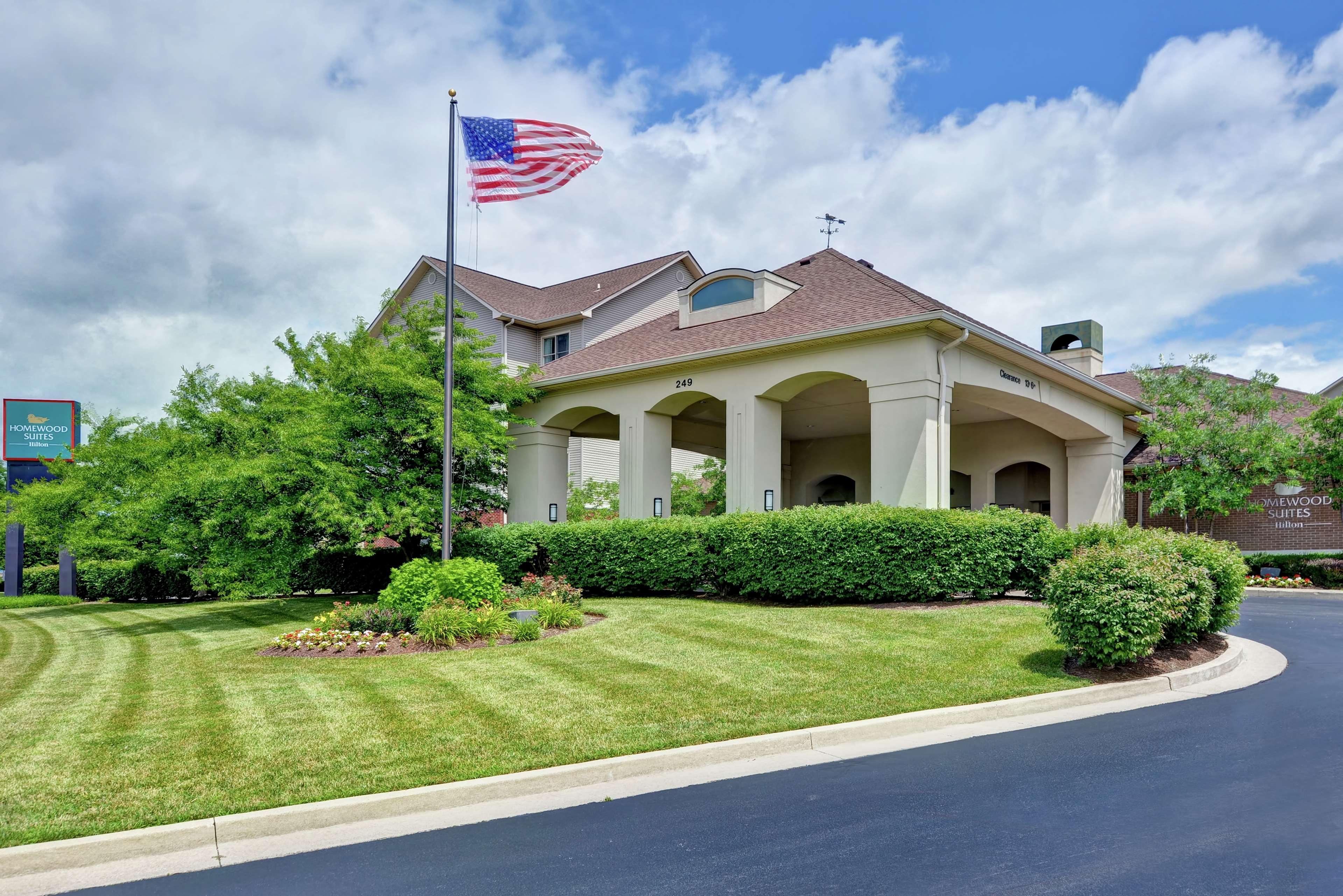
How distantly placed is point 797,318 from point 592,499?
15.9m

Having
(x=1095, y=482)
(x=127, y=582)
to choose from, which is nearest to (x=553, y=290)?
(x=127, y=582)

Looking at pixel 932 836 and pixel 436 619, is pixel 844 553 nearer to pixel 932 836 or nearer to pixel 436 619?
pixel 436 619

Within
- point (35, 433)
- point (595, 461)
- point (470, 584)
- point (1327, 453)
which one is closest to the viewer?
point (470, 584)

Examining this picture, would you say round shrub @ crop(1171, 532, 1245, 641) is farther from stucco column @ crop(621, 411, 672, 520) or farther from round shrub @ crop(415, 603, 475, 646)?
stucco column @ crop(621, 411, 672, 520)

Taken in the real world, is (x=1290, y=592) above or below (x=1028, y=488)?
below

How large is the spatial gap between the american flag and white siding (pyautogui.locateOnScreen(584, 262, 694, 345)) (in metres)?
18.1

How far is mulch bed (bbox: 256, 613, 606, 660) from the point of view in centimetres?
1168

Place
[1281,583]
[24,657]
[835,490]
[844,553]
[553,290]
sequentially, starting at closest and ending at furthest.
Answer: [24,657]
[844,553]
[1281,583]
[835,490]
[553,290]

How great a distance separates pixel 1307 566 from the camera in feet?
76.5

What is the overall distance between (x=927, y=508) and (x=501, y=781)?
11355 millimetres

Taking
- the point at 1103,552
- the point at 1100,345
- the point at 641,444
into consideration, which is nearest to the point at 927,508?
the point at 1103,552

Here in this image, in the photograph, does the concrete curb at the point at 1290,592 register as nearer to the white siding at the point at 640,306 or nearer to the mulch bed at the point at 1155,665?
the mulch bed at the point at 1155,665

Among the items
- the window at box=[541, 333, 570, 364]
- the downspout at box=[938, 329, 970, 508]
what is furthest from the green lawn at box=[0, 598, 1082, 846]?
the window at box=[541, 333, 570, 364]

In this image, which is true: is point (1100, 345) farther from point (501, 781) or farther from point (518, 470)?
point (501, 781)
